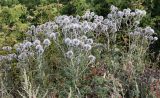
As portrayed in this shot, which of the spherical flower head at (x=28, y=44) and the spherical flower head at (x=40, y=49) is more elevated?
the spherical flower head at (x=28, y=44)

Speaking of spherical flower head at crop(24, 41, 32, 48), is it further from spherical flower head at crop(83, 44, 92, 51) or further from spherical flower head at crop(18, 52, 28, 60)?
spherical flower head at crop(83, 44, 92, 51)

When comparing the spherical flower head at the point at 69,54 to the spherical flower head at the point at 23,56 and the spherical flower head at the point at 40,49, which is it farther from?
the spherical flower head at the point at 23,56

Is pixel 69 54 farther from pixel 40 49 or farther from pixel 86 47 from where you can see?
pixel 40 49

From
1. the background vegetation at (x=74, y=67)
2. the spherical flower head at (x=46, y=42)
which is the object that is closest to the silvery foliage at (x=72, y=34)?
the spherical flower head at (x=46, y=42)

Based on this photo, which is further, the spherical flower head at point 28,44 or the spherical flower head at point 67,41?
the spherical flower head at point 28,44

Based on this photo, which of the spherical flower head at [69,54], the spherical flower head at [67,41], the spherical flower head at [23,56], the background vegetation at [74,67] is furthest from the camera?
the spherical flower head at [23,56]

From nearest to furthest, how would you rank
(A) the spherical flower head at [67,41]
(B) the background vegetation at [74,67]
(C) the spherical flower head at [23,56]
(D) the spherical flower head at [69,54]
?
(B) the background vegetation at [74,67] < (D) the spherical flower head at [69,54] < (A) the spherical flower head at [67,41] < (C) the spherical flower head at [23,56]

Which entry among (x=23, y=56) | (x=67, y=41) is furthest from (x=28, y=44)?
(x=67, y=41)

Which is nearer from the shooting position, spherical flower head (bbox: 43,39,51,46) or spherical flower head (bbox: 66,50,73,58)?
spherical flower head (bbox: 66,50,73,58)

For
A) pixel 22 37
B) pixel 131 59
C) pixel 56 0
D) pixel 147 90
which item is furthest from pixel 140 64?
pixel 56 0

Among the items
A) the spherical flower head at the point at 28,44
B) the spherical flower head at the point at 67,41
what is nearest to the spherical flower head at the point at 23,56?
the spherical flower head at the point at 28,44

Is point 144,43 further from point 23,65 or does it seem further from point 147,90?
point 23,65

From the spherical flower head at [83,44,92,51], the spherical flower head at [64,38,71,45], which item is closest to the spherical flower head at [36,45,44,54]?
the spherical flower head at [64,38,71,45]

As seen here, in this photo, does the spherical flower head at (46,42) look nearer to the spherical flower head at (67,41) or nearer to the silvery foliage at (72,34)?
the silvery foliage at (72,34)
